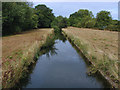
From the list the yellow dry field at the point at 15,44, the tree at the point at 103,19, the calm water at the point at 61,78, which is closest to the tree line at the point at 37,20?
the tree at the point at 103,19

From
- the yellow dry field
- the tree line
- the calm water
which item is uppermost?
the tree line

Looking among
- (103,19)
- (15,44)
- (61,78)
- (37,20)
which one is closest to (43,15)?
(37,20)

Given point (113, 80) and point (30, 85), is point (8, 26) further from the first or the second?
point (113, 80)

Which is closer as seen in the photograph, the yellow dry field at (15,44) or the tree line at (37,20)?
the yellow dry field at (15,44)

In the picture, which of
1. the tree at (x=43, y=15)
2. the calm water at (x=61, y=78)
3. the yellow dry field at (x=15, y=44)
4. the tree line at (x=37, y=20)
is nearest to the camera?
the calm water at (x=61, y=78)

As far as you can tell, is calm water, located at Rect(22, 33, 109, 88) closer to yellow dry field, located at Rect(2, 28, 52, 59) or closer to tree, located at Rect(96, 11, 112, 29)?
yellow dry field, located at Rect(2, 28, 52, 59)

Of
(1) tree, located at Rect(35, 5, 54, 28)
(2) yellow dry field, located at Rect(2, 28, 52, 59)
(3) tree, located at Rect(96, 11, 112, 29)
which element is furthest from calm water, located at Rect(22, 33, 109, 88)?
(3) tree, located at Rect(96, 11, 112, 29)

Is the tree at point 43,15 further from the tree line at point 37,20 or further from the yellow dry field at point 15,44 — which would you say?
the yellow dry field at point 15,44

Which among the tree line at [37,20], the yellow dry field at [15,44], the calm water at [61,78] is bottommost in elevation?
the calm water at [61,78]

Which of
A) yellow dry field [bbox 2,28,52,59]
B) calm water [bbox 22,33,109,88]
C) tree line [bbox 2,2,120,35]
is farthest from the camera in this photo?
tree line [bbox 2,2,120,35]

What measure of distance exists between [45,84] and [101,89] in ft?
9.09

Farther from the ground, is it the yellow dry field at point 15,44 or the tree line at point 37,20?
the tree line at point 37,20

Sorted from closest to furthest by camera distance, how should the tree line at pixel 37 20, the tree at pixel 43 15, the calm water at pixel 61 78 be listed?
the calm water at pixel 61 78 < the tree line at pixel 37 20 < the tree at pixel 43 15

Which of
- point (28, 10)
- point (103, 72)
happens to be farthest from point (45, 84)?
point (28, 10)
